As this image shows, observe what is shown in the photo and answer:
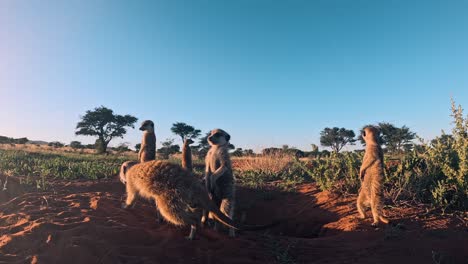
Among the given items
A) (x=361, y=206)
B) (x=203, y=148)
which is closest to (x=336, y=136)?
(x=203, y=148)

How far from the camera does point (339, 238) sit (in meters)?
4.23

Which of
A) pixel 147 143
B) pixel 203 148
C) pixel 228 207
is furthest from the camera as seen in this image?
pixel 203 148

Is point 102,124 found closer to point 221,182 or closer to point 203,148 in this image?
point 203,148

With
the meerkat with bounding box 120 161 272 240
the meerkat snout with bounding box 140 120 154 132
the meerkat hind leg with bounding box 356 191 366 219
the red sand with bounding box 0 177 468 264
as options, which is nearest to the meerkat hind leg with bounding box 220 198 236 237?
the red sand with bounding box 0 177 468 264

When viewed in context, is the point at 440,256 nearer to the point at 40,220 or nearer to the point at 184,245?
the point at 184,245

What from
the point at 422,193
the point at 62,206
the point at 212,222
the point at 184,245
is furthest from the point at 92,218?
the point at 422,193

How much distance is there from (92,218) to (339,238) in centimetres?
325

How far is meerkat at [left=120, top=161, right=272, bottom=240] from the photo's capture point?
3.58 meters

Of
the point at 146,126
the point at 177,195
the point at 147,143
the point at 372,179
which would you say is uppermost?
the point at 146,126

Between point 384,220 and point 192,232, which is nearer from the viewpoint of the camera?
point 192,232

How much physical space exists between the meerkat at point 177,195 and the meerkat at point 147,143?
1.58 metres

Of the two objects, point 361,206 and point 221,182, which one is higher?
point 221,182

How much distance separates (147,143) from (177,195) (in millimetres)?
2242

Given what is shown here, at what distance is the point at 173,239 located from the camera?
3.55 m
